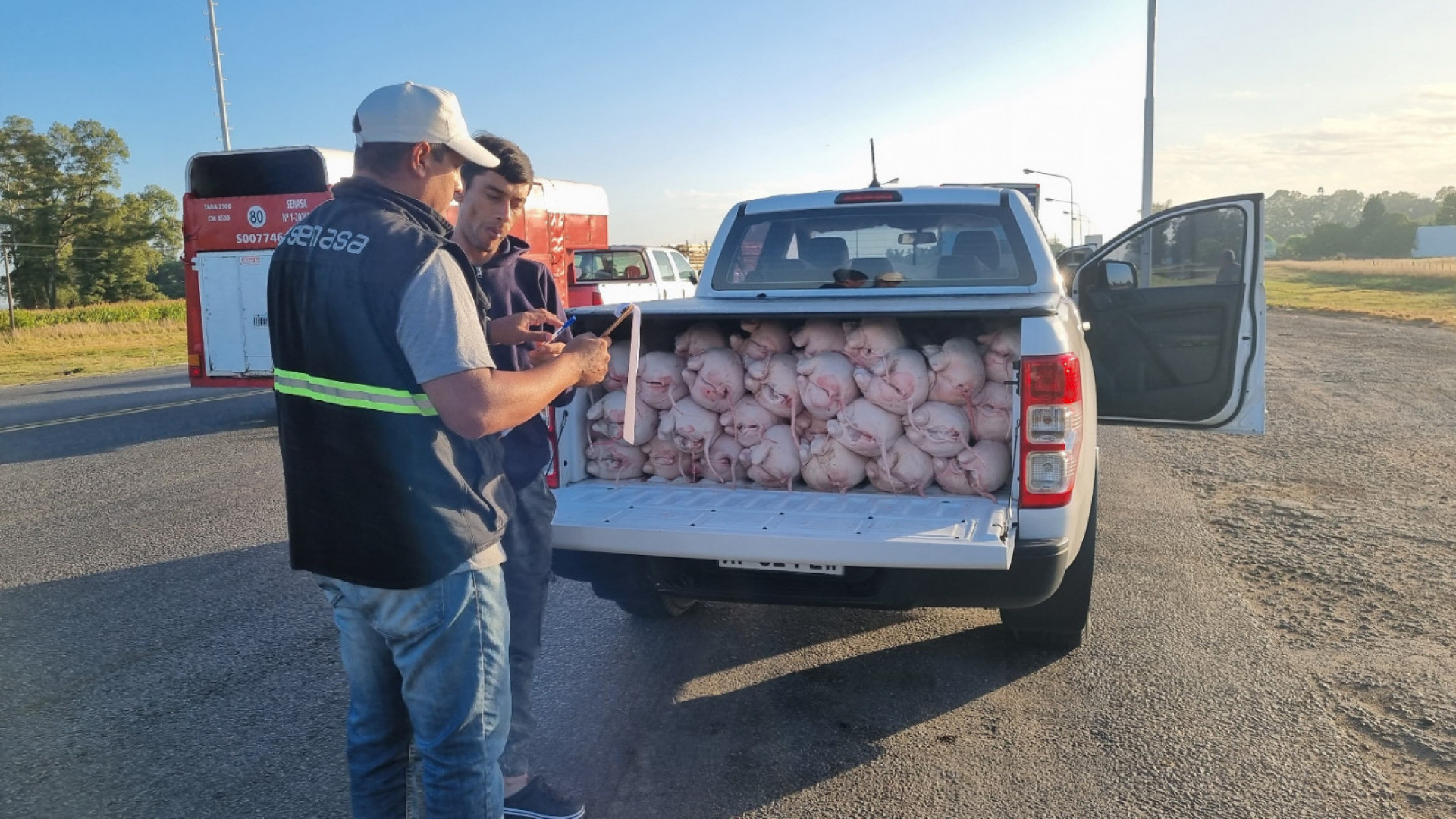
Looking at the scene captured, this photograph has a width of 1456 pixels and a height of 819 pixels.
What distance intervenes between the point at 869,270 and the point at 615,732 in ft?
8.90

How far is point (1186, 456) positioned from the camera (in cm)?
897

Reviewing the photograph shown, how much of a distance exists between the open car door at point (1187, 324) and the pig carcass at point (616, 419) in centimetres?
279

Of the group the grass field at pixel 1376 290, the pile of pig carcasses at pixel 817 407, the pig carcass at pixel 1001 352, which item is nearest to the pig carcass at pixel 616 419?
the pile of pig carcasses at pixel 817 407

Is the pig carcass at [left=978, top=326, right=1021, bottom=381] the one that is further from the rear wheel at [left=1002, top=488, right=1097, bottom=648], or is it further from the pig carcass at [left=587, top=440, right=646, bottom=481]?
the pig carcass at [left=587, top=440, right=646, bottom=481]

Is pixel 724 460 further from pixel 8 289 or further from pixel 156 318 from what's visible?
pixel 156 318

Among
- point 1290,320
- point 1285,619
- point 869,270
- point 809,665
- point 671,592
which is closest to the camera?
point 671,592

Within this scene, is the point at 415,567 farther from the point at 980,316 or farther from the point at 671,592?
the point at 980,316

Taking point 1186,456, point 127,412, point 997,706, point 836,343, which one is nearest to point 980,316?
point 836,343

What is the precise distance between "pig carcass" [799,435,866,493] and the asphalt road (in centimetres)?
84

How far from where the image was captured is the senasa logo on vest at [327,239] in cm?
213

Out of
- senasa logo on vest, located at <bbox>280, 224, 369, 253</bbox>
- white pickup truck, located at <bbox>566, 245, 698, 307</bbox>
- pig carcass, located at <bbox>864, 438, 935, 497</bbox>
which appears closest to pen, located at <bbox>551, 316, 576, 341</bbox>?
senasa logo on vest, located at <bbox>280, 224, 369, 253</bbox>

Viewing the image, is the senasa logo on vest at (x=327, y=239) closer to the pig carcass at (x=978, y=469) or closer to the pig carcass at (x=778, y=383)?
the pig carcass at (x=778, y=383)

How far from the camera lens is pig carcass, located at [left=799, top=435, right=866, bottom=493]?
13.1 feet

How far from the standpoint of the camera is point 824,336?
4.07 metres
